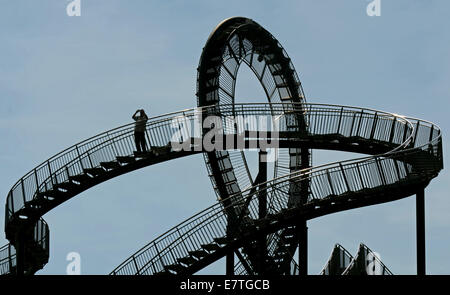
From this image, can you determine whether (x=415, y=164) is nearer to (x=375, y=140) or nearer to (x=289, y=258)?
(x=375, y=140)

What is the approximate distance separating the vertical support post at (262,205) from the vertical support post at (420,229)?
448 centimetres

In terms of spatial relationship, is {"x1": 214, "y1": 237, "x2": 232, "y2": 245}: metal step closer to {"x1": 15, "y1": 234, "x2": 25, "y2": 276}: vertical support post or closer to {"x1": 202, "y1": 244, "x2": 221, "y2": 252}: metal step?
{"x1": 202, "y1": 244, "x2": 221, "y2": 252}: metal step

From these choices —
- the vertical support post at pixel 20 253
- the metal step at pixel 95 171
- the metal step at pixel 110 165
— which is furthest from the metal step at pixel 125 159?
the vertical support post at pixel 20 253

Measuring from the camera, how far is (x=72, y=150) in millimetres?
36719

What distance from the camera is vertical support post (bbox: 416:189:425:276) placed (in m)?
32.9

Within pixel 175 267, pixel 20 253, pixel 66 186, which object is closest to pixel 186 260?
pixel 175 267

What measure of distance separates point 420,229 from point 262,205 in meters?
4.81

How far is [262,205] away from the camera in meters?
32.1

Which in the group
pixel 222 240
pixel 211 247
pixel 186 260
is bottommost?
pixel 186 260

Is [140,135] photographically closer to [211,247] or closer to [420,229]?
[211,247]

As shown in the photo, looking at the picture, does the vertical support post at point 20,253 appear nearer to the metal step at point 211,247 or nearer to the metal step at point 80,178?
the metal step at point 80,178

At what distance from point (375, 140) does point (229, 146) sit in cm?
480

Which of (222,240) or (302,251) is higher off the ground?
(302,251)
